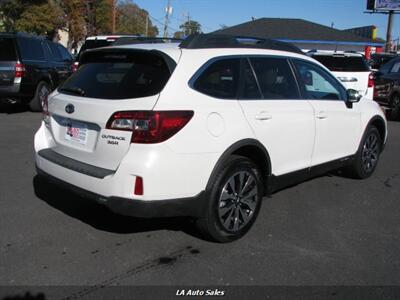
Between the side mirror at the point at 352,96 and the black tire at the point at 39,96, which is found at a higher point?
the side mirror at the point at 352,96

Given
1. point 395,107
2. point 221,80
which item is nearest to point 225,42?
point 221,80

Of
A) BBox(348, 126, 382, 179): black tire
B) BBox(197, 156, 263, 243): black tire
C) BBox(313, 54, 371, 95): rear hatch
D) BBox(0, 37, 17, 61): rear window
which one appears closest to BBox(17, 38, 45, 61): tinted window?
BBox(0, 37, 17, 61): rear window

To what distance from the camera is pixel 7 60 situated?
1101 centimetres

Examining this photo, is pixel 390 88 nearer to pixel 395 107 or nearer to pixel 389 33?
pixel 395 107

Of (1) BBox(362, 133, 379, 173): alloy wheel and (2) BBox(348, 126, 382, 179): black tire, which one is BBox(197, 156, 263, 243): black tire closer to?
(2) BBox(348, 126, 382, 179): black tire

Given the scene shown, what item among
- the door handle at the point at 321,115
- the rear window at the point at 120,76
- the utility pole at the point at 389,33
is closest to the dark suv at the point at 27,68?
the rear window at the point at 120,76

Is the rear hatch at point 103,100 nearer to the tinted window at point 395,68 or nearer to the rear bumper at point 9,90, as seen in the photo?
the rear bumper at point 9,90

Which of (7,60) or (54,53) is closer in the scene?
(7,60)

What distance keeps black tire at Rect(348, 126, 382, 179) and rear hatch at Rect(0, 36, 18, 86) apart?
812 centimetres

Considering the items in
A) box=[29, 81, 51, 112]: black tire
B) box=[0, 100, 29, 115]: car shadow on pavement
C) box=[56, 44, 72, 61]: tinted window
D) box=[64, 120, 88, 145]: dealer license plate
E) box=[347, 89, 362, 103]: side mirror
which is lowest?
box=[0, 100, 29, 115]: car shadow on pavement

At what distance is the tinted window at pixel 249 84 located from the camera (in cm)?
433

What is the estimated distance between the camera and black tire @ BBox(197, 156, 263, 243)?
13.0 ft

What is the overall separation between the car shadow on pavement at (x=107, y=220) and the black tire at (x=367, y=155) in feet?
9.15

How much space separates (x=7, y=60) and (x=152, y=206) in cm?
881
